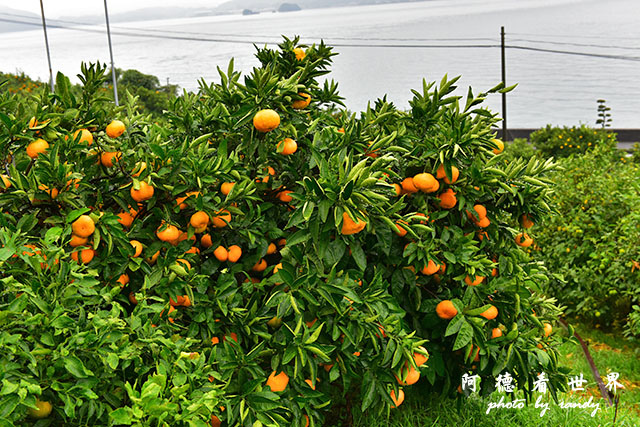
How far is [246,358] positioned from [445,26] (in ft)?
391

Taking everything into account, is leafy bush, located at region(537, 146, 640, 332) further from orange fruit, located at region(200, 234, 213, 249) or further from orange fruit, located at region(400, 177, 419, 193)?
orange fruit, located at region(200, 234, 213, 249)

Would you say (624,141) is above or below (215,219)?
below

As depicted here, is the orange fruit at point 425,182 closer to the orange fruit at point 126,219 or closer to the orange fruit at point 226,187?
the orange fruit at point 226,187

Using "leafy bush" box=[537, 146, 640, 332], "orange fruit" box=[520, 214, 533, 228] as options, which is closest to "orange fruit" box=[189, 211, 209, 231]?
"orange fruit" box=[520, 214, 533, 228]

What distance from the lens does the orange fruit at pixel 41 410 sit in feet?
4.49

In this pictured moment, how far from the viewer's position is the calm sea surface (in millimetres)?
34625

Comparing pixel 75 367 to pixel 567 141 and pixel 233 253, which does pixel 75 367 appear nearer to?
pixel 233 253

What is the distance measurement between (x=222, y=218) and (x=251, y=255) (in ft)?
0.74

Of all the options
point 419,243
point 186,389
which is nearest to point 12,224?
point 186,389

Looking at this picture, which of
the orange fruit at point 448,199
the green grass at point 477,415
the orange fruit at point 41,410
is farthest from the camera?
the green grass at point 477,415

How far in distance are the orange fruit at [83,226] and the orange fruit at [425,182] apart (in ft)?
3.69

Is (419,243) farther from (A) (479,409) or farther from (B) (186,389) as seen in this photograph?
(A) (479,409)

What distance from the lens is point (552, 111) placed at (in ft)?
175

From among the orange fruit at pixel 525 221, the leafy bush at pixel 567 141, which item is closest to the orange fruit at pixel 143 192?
the orange fruit at pixel 525 221
